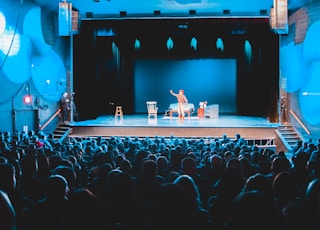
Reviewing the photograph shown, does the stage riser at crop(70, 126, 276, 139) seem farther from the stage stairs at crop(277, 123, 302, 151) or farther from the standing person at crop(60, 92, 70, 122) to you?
the standing person at crop(60, 92, 70, 122)

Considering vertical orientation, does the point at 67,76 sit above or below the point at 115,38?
below

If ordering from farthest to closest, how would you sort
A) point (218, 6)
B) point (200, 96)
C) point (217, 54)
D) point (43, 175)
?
point (200, 96) < point (217, 54) < point (218, 6) < point (43, 175)

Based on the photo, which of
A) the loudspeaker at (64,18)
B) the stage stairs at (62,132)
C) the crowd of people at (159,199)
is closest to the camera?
the crowd of people at (159,199)

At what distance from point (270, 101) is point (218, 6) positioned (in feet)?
16.4

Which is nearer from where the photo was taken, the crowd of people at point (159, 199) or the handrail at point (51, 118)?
the crowd of people at point (159, 199)

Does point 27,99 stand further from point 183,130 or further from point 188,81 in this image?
point 188,81

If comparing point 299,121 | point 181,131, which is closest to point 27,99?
point 181,131

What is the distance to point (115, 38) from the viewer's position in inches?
839

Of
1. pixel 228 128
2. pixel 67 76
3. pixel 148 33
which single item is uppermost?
pixel 148 33

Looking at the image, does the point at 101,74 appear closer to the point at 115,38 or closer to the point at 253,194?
the point at 115,38

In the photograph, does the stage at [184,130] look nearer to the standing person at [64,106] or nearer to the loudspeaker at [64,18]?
the standing person at [64,106]

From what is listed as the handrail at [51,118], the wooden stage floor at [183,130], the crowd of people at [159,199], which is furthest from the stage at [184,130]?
the crowd of people at [159,199]

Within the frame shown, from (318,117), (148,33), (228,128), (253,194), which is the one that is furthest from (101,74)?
(253,194)

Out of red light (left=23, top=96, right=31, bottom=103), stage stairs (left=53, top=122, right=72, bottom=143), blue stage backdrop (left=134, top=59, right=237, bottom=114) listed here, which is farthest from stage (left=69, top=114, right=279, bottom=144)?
blue stage backdrop (left=134, top=59, right=237, bottom=114)
